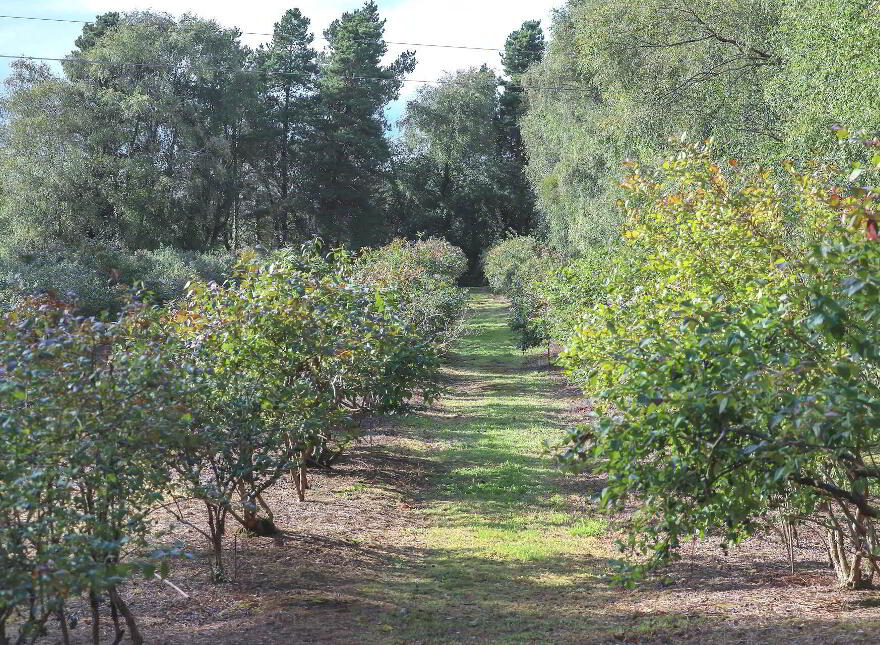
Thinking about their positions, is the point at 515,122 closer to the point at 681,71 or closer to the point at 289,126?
the point at 289,126

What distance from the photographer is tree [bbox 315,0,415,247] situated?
43.9 meters

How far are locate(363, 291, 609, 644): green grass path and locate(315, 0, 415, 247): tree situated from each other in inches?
1162

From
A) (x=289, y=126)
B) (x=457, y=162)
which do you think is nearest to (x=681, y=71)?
(x=289, y=126)

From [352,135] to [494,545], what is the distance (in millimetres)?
37848

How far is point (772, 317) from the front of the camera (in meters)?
3.56

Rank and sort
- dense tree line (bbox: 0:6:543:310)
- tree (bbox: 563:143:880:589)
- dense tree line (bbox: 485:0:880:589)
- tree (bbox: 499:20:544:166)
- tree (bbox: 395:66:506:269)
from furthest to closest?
tree (bbox: 499:20:544:166)
tree (bbox: 395:66:506:269)
dense tree line (bbox: 0:6:543:310)
dense tree line (bbox: 485:0:880:589)
tree (bbox: 563:143:880:589)

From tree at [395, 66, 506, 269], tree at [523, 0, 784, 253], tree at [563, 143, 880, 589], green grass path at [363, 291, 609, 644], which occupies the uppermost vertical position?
tree at [395, 66, 506, 269]

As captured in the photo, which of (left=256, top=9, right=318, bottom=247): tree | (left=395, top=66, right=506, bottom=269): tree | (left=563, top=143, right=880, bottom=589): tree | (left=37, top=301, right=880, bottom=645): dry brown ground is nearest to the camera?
(left=563, top=143, right=880, bottom=589): tree

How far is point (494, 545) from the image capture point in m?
8.12

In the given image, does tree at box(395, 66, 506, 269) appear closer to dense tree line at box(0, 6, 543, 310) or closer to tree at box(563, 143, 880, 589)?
dense tree line at box(0, 6, 543, 310)

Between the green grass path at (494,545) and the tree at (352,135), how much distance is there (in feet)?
96.9

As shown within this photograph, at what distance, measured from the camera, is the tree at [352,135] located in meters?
43.9

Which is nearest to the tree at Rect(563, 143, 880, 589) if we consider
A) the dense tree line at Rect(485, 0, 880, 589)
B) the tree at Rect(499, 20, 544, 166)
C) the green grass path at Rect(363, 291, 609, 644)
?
the dense tree line at Rect(485, 0, 880, 589)

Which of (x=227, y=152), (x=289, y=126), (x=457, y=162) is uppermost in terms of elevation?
(x=289, y=126)
